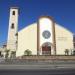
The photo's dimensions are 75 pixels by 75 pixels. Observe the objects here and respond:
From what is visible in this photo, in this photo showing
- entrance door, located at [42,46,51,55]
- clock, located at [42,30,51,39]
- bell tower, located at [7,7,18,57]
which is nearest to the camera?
entrance door, located at [42,46,51,55]

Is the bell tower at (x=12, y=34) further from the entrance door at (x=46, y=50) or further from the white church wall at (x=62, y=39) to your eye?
the white church wall at (x=62, y=39)

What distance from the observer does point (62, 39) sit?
61.5 m

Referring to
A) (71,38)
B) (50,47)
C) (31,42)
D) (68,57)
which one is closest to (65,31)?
(71,38)

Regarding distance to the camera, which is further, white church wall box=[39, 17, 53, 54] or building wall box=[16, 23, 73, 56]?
white church wall box=[39, 17, 53, 54]

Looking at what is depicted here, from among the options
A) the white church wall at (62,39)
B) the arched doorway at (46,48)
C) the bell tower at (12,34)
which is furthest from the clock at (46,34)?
the bell tower at (12,34)

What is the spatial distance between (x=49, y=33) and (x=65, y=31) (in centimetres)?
488

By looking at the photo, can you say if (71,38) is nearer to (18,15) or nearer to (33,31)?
(33,31)

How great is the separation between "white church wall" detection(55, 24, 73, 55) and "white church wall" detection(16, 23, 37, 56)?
6.71 meters

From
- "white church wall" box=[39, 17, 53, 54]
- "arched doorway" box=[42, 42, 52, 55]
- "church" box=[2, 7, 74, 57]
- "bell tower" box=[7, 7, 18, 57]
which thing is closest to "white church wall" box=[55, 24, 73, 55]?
"church" box=[2, 7, 74, 57]

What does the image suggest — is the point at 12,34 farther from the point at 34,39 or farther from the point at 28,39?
the point at 34,39

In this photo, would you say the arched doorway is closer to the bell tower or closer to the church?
the church

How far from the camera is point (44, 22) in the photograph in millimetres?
62156

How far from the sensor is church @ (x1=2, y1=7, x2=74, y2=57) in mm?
60469

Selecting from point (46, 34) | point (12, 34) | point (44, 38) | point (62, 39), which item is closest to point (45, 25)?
point (46, 34)
